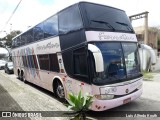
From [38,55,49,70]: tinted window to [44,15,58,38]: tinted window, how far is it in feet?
3.17

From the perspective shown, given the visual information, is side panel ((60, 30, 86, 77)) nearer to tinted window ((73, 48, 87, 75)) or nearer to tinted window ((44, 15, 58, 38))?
tinted window ((73, 48, 87, 75))

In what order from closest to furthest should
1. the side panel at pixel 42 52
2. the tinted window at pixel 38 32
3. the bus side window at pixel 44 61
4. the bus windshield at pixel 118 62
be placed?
1. the bus windshield at pixel 118 62
2. the side panel at pixel 42 52
3. the bus side window at pixel 44 61
4. the tinted window at pixel 38 32

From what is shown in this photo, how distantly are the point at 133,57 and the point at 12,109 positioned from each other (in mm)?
4519

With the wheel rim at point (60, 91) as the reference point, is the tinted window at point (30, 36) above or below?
above

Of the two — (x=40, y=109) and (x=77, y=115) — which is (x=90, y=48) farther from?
(x=40, y=109)

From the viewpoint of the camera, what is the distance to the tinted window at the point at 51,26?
7.29m

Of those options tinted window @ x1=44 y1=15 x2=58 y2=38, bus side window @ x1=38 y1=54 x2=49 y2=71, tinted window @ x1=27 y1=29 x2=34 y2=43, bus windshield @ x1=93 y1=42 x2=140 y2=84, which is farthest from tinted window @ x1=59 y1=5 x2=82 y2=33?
tinted window @ x1=27 y1=29 x2=34 y2=43

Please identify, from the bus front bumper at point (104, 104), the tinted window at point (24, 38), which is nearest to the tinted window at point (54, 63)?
the bus front bumper at point (104, 104)

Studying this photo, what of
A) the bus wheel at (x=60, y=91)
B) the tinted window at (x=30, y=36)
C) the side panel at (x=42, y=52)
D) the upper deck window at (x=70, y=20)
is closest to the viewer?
the upper deck window at (x=70, y=20)

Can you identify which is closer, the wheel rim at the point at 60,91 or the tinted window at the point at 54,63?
the wheel rim at the point at 60,91

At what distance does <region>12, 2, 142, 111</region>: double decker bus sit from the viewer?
17.1ft

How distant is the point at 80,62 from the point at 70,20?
158 centimetres

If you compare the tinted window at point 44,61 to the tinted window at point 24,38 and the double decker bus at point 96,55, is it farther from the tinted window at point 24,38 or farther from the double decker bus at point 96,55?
the tinted window at point 24,38

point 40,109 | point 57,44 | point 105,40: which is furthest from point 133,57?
point 40,109
